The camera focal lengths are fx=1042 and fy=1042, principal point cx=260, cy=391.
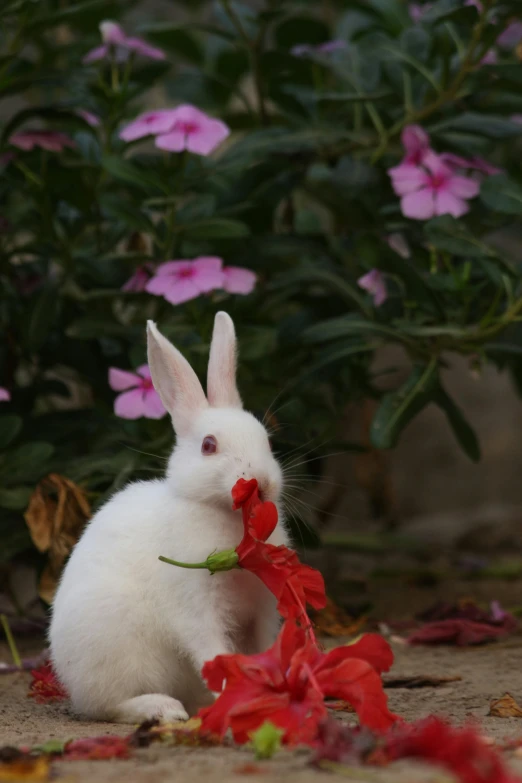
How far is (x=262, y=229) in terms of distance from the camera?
16.5 ft

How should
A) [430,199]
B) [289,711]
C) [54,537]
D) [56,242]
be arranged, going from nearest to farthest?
[289,711]
[54,537]
[430,199]
[56,242]

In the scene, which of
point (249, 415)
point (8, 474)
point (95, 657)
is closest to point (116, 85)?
point (8, 474)

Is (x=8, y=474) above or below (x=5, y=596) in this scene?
above

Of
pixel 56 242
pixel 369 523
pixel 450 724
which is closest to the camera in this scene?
pixel 450 724

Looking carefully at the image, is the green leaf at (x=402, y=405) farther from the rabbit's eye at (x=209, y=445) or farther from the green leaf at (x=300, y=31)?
the green leaf at (x=300, y=31)

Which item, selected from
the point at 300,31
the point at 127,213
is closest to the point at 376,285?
the point at 127,213

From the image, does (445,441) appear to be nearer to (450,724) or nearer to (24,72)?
(24,72)

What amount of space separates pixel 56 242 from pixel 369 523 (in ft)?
14.5

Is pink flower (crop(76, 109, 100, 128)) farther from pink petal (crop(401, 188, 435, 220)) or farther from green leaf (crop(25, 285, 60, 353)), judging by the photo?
pink petal (crop(401, 188, 435, 220))

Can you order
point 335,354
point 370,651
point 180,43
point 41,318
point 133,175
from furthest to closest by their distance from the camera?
point 180,43 → point 41,318 → point 335,354 → point 133,175 → point 370,651

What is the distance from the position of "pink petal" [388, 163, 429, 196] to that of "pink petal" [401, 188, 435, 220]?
32 mm

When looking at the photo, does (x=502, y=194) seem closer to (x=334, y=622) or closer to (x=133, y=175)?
(x=133, y=175)

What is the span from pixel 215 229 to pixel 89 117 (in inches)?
43.4

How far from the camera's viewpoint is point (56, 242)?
471 cm
